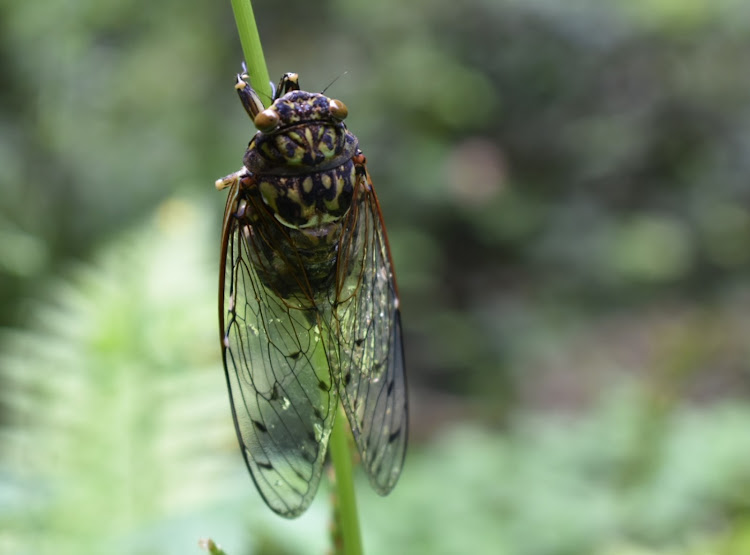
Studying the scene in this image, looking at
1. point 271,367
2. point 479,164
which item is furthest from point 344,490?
point 479,164

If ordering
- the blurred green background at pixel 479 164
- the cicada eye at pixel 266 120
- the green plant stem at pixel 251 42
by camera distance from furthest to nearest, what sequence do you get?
the blurred green background at pixel 479 164 < the cicada eye at pixel 266 120 < the green plant stem at pixel 251 42

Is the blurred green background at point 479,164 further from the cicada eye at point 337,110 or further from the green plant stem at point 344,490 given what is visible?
the green plant stem at point 344,490

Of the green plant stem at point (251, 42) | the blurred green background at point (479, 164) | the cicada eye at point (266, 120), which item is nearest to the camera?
the green plant stem at point (251, 42)

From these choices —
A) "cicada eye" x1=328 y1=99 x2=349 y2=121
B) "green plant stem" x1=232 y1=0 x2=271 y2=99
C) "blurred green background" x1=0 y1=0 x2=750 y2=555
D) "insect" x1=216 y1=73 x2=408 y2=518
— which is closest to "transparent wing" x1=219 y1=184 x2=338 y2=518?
"insect" x1=216 y1=73 x2=408 y2=518

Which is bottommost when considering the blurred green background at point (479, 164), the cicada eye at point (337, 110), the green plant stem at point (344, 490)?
the green plant stem at point (344, 490)

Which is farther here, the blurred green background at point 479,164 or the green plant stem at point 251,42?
the blurred green background at point 479,164

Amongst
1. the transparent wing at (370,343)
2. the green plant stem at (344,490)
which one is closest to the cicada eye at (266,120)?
the transparent wing at (370,343)

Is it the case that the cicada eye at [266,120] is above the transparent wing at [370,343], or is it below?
above
